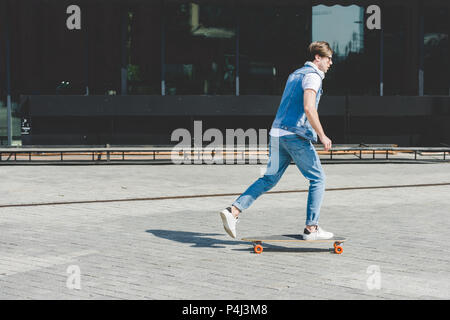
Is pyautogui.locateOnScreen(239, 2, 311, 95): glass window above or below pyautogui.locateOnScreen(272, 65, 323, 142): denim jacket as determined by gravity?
above

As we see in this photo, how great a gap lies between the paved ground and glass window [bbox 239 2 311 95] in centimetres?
1062

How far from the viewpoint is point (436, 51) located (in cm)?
2359

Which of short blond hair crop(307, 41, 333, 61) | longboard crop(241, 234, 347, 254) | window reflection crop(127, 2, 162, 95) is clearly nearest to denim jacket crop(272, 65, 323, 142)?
short blond hair crop(307, 41, 333, 61)

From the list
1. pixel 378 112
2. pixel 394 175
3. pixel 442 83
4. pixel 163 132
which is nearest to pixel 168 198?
pixel 394 175

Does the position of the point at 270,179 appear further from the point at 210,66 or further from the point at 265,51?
the point at 265,51

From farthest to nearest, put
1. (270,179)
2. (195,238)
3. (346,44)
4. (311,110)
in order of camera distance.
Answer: (346,44) → (195,238) → (270,179) → (311,110)

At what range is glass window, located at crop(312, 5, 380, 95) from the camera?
22922mm

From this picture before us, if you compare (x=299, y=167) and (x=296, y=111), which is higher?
(x=296, y=111)

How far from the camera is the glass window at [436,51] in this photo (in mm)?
23469

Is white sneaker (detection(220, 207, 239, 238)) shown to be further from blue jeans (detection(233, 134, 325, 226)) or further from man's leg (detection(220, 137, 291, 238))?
blue jeans (detection(233, 134, 325, 226))

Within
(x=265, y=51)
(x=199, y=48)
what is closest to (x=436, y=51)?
(x=265, y=51)

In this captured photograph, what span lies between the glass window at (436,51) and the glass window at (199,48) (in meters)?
6.62

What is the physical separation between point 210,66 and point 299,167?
53.0 feet

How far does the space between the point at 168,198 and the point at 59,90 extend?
12491 mm
